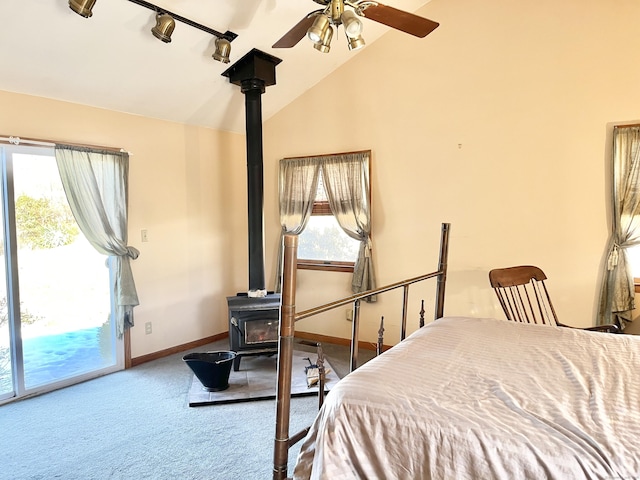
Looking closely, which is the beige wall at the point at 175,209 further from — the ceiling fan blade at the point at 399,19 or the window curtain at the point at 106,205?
the ceiling fan blade at the point at 399,19

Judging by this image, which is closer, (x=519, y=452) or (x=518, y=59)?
(x=519, y=452)

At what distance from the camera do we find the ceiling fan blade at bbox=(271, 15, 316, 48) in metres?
2.25

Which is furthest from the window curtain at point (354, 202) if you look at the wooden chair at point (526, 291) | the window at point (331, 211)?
the wooden chair at point (526, 291)

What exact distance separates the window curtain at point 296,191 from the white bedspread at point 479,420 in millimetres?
2881

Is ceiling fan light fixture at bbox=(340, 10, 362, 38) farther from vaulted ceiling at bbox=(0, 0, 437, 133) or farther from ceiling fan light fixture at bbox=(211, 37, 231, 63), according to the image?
ceiling fan light fixture at bbox=(211, 37, 231, 63)

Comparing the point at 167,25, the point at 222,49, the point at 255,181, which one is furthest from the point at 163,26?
the point at 255,181

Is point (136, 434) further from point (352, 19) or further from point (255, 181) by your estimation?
point (352, 19)

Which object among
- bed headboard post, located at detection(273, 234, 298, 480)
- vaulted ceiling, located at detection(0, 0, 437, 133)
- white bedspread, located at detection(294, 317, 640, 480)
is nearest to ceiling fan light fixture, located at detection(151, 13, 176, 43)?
vaulted ceiling, located at detection(0, 0, 437, 133)

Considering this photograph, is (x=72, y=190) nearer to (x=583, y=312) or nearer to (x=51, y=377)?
(x=51, y=377)

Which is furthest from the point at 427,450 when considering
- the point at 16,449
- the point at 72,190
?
the point at 72,190

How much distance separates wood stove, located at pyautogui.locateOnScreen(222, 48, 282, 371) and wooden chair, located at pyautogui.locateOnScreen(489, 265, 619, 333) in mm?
1740

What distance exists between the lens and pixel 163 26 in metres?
2.58

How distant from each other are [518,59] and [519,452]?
3.20 meters

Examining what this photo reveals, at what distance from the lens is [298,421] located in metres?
2.67
